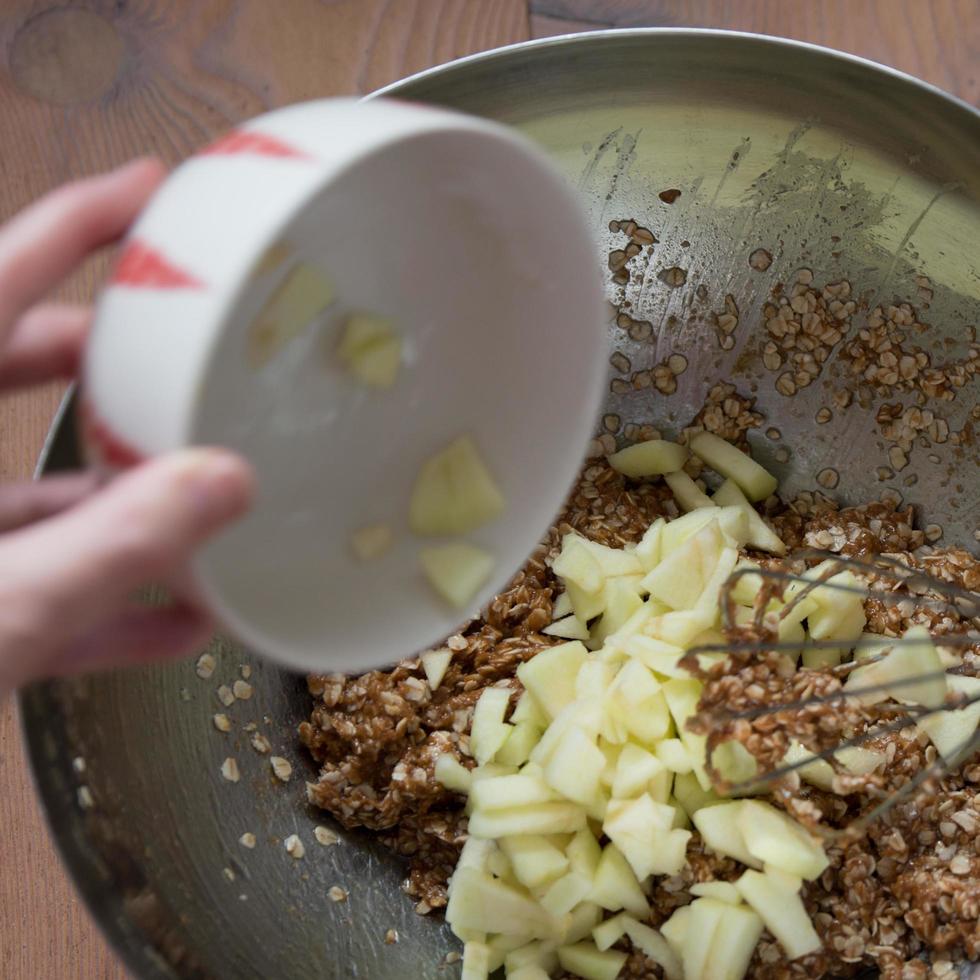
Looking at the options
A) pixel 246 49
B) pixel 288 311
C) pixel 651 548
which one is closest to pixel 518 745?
pixel 651 548

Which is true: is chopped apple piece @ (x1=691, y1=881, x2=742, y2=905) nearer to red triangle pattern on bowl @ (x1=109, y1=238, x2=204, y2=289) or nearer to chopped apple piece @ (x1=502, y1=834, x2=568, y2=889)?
chopped apple piece @ (x1=502, y1=834, x2=568, y2=889)

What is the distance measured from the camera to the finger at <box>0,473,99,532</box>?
75 cm

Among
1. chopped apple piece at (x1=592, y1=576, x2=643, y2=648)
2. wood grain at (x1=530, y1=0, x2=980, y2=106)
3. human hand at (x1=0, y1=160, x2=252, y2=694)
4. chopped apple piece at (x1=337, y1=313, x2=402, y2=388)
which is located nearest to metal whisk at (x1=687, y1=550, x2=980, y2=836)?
chopped apple piece at (x1=592, y1=576, x2=643, y2=648)

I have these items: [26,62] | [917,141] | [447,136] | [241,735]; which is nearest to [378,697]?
[241,735]

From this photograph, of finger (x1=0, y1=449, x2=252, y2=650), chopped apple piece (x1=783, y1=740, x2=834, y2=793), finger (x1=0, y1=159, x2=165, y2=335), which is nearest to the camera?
finger (x1=0, y1=449, x2=252, y2=650)

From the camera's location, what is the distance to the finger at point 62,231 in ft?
→ 2.09

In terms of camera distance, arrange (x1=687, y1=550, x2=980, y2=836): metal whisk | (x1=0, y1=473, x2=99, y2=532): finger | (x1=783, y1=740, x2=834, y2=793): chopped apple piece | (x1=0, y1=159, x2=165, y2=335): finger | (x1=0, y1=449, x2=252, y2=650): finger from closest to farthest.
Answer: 1. (x1=0, y1=449, x2=252, y2=650): finger
2. (x1=0, y1=159, x2=165, y2=335): finger
3. (x1=0, y1=473, x2=99, y2=532): finger
4. (x1=687, y1=550, x2=980, y2=836): metal whisk
5. (x1=783, y1=740, x2=834, y2=793): chopped apple piece

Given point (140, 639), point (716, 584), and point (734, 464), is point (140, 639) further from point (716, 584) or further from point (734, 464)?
point (734, 464)

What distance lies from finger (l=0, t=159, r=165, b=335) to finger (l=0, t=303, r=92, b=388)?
0.05 m

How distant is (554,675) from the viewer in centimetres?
108

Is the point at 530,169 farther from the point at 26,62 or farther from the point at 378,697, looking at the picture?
the point at 26,62

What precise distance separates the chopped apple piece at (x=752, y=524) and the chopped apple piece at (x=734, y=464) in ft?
0.04

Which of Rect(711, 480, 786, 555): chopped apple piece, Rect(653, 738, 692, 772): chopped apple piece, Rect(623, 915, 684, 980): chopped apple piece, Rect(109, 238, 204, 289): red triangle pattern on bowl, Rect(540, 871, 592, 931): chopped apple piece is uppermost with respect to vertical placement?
Rect(109, 238, 204, 289): red triangle pattern on bowl

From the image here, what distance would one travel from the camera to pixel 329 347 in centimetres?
70
